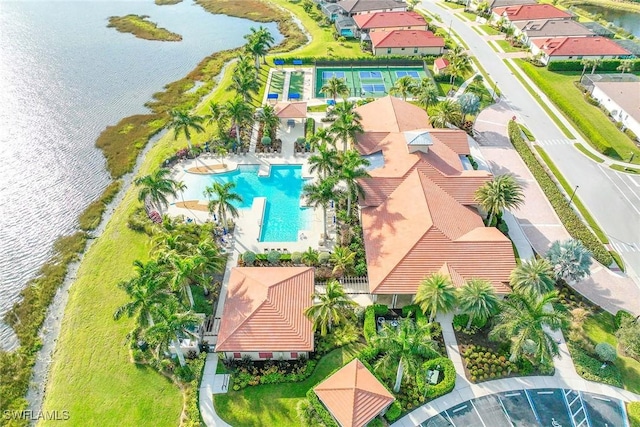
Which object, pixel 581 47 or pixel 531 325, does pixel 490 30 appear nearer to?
pixel 581 47

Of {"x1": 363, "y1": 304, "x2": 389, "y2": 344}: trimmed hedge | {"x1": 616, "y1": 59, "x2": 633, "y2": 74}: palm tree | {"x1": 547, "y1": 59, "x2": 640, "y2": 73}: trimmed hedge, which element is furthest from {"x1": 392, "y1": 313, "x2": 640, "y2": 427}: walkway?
{"x1": 616, "y1": 59, "x2": 633, "y2": 74}: palm tree

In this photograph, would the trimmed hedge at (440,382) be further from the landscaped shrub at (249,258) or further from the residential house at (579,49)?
the residential house at (579,49)

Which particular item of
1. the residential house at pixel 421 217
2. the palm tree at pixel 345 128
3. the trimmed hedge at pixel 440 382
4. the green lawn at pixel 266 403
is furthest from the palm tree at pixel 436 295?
the palm tree at pixel 345 128

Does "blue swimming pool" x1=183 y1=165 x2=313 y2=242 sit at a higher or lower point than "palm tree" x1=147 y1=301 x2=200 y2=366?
lower

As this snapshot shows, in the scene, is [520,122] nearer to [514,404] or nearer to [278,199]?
[278,199]

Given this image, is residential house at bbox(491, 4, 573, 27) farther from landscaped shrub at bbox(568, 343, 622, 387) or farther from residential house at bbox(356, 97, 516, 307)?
landscaped shrub at bbox(568, 343, 622, 387)

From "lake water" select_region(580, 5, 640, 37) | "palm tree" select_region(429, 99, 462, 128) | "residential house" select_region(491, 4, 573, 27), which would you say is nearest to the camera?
"palm tree" select_region(429, 99, 462, 128)
